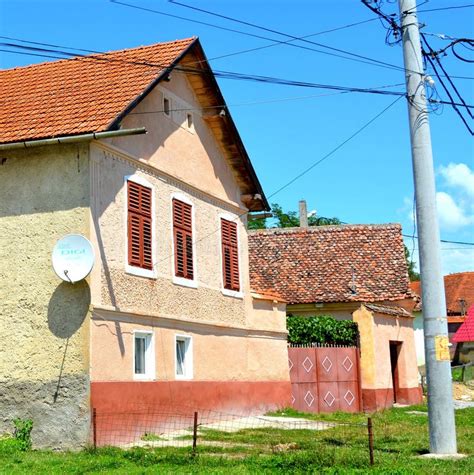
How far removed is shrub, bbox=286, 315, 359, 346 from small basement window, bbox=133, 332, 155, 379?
995cm

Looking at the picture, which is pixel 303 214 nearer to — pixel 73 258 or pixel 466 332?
pixel 466 332

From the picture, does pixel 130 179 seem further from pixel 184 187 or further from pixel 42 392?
pixel 42 392

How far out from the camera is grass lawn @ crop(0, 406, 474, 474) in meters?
12.1

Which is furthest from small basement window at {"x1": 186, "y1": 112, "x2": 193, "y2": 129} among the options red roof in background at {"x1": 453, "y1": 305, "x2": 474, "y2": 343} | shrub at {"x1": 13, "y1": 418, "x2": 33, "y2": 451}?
red roof in background at {"x1": 453, "y1": 305, "x2": 474, "y2": 343}

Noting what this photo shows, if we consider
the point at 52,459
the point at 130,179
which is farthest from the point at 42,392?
the point at 130,179

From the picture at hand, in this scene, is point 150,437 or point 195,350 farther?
point 195,350

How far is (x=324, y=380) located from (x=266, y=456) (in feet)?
38.9

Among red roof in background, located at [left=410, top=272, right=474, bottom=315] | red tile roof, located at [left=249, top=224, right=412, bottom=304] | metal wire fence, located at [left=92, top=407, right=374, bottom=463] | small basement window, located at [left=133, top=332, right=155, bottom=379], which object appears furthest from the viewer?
red roof in background, located at [left=410, top=272, right=474, bottom=315]

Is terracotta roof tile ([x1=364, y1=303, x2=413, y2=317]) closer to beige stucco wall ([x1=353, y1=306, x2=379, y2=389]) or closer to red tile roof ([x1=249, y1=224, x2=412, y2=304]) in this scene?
beige stucco wall ([x1=353, y1=306, x2=379, y2=389])

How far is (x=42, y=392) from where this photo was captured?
1546 centimetres

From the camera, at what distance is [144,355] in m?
17.6

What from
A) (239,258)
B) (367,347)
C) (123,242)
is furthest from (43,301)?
(367,347)

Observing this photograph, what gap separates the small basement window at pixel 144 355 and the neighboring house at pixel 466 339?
3349 centimetres

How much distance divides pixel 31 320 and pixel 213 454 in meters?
4.41
